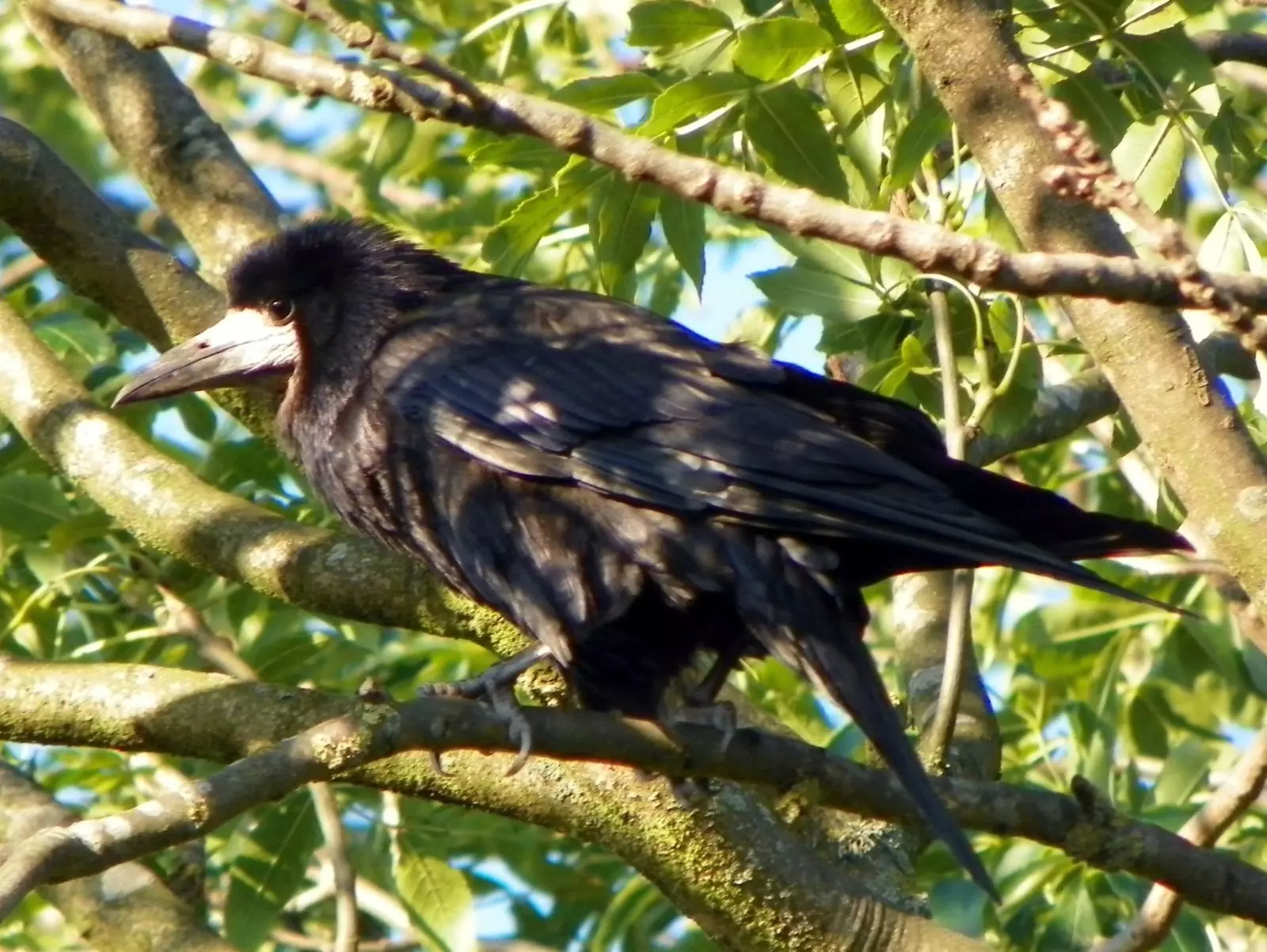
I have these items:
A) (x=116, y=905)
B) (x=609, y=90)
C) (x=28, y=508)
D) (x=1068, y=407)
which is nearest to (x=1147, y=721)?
(x=1068, y=407)

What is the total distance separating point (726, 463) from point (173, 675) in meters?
1.06

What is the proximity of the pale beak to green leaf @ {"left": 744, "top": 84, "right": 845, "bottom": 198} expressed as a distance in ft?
4.34

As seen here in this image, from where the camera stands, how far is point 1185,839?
3.15 m

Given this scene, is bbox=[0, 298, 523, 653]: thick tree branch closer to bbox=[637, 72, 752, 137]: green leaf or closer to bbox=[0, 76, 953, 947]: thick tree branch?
bbox=[0, 76, 953, 947]: thick tree branch

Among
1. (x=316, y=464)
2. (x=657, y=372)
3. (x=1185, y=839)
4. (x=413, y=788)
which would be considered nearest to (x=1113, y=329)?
(x=1185, y=839)

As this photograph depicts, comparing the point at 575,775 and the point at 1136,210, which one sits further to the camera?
the point at 575,775

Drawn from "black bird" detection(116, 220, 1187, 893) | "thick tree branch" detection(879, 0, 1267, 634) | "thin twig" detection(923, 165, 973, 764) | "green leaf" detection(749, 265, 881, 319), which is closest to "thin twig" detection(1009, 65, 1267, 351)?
"thick tree branch" detection(879, 0, 1267, 634)

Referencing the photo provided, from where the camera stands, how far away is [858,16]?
3328mm

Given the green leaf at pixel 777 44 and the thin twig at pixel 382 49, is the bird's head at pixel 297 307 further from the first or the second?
the thin twig at pixel 382 49

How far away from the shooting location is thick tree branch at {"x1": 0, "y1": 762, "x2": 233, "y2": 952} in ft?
12.6

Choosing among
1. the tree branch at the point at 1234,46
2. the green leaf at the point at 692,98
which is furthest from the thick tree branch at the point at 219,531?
the tree branch at the point at 1234,46

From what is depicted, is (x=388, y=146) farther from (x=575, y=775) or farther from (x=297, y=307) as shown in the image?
(x=575, y=775)

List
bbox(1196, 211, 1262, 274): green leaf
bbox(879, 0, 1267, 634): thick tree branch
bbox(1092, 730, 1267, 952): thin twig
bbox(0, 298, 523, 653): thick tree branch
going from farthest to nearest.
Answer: bbox(0, 298, 523, 653): thick tree branch < bbox(1196, 211, 1262, 274): green leaf < bbox(1092, 730, 1267, 952): thin twig < bbox(879, 0, 1267, 634): thick tree branch

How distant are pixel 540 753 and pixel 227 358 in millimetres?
1659
